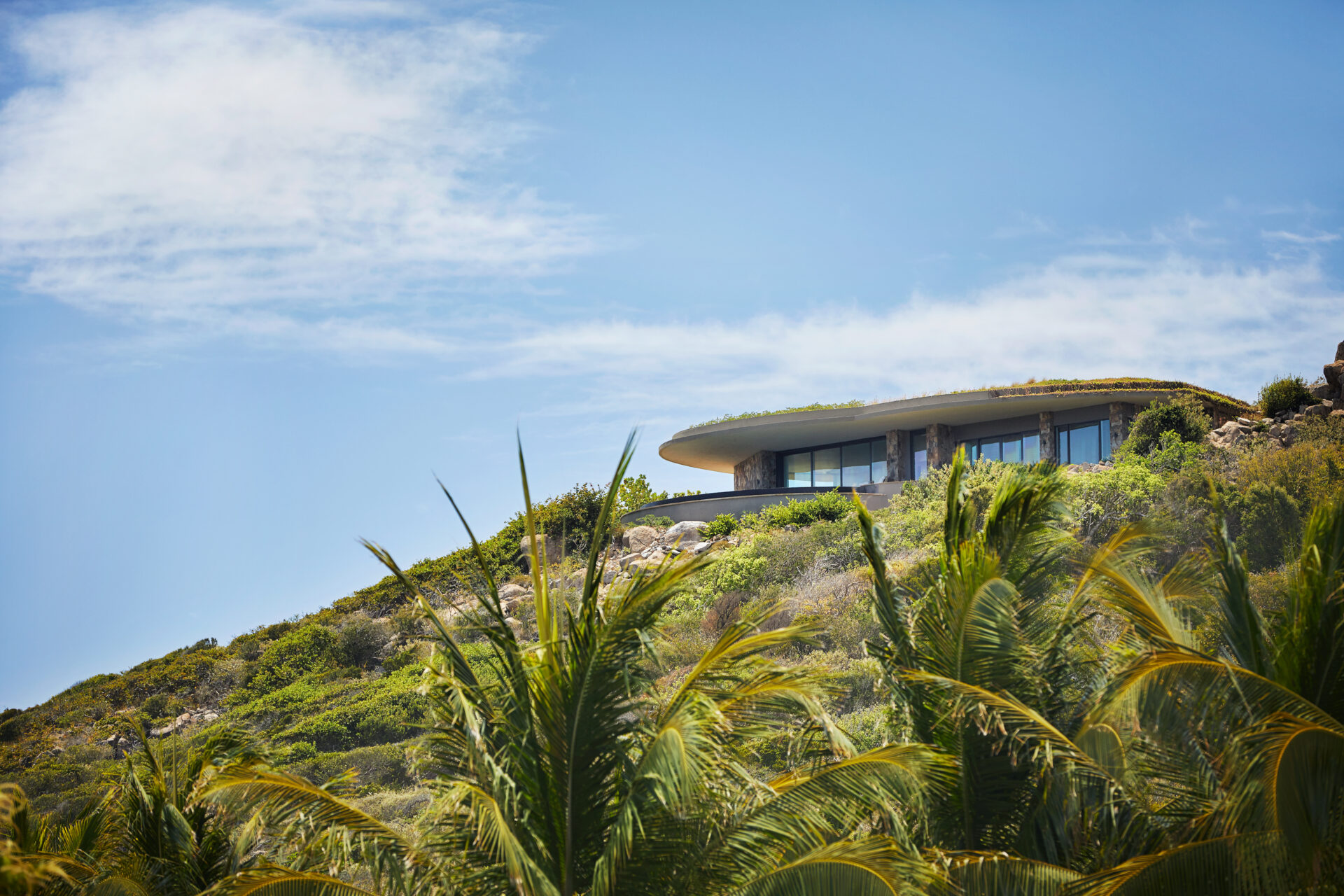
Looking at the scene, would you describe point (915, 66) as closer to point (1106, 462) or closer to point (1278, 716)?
point (1106, 462)

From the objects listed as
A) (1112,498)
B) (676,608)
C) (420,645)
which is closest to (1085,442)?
(1112,498)

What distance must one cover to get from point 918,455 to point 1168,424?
825 cm

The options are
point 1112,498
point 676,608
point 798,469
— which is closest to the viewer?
point 1112,498

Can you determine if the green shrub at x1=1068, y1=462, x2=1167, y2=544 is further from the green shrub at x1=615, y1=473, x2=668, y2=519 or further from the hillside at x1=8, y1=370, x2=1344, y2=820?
the green shrub at x1=615, y1=473, x2=668, y2=519

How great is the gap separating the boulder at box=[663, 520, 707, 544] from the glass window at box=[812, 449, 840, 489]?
553 cm

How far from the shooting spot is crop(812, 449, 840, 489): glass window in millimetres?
35469

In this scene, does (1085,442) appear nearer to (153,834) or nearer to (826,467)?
(826,467)

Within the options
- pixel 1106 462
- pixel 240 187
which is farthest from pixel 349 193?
pixel 1106 462

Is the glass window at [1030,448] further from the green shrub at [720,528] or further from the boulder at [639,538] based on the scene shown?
the boulder at [639,538]

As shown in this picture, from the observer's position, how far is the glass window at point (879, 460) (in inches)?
1330

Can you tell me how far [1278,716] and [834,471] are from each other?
2916 cm

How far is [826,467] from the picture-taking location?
35969mm

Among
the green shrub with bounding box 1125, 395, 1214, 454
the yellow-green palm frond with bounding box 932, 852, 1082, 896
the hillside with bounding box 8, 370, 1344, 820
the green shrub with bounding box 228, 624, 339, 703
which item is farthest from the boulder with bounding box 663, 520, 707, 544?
the yellow-green palm frond with bounding box 932, 852, 1082, 896

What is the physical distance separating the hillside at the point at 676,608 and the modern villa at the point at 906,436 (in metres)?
1.90
